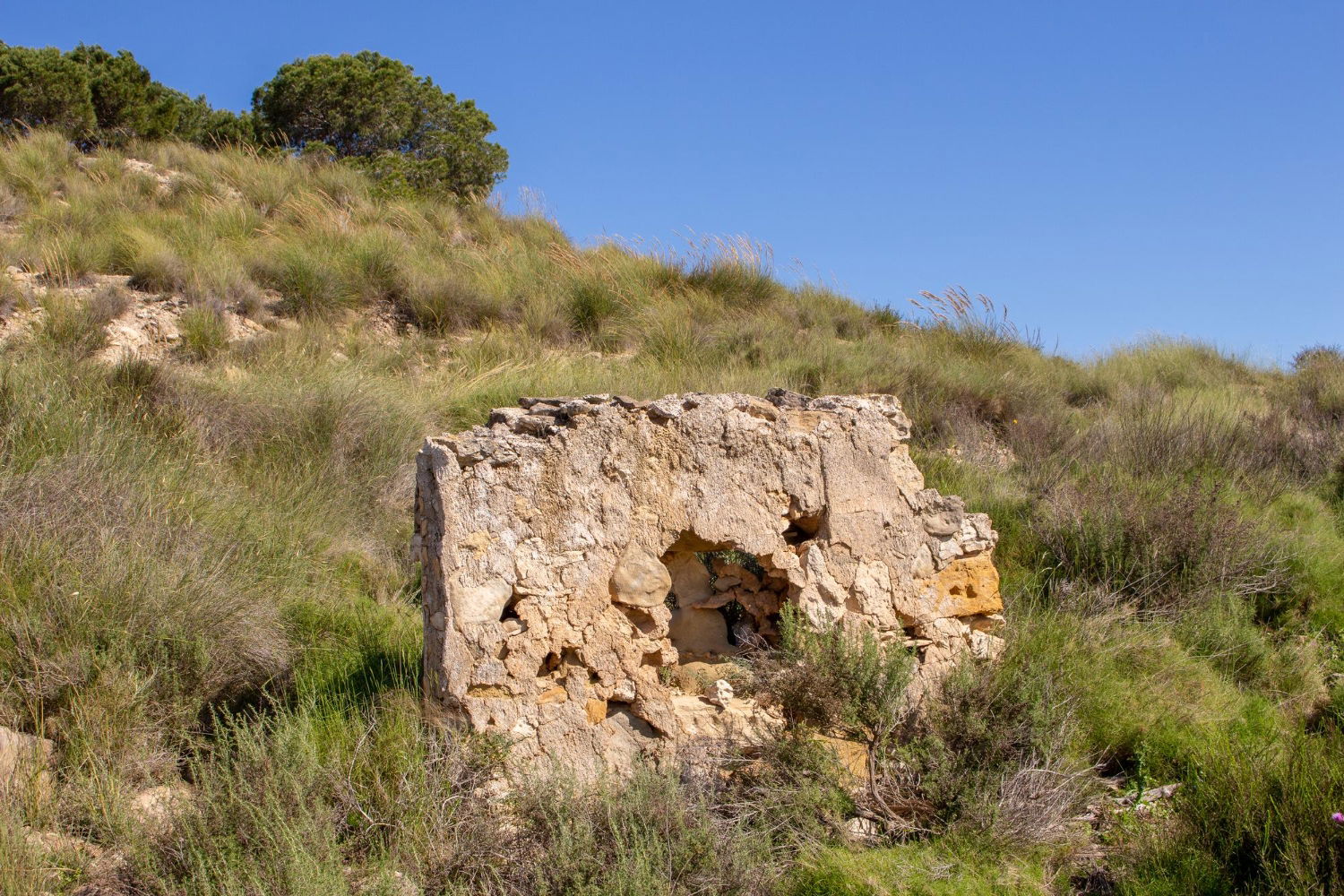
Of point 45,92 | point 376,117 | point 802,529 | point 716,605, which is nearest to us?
point 802,529

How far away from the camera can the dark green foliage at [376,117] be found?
Answer: 1666 centimetres

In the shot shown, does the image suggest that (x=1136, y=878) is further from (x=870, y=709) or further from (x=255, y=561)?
(x=255, y=561)

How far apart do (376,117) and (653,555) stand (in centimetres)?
1476

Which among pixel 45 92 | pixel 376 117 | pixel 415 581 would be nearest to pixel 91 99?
pixel 45 92

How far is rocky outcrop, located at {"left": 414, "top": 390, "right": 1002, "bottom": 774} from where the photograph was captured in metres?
4.04

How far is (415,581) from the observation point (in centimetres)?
623

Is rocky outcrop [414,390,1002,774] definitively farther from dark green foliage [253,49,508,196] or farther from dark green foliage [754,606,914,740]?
dark green foliage [253,49,508,196]

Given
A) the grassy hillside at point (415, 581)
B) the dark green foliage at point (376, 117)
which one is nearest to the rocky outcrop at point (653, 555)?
the grassy hillside at point (415, 581)

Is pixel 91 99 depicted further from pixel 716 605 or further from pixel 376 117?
pixel 716 605

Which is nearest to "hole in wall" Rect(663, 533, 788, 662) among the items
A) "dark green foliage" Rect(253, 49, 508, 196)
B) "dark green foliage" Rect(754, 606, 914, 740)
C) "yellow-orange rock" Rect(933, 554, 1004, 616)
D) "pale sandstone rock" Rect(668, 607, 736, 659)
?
"pale sandstone rock" Rect(668, 607, 736, 659)

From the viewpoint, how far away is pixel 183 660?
465cm

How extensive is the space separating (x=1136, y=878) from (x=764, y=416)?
7.71ft

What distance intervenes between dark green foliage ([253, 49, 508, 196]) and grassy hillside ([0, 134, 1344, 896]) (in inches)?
171

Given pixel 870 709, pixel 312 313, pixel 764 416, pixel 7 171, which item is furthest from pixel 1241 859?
pixel 7 171
